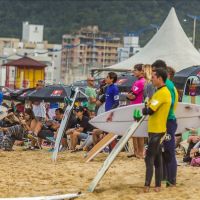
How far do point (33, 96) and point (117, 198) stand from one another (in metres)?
11.3

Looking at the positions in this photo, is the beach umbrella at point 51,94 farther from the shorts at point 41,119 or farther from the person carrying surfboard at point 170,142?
the person carrying surfboard at point 170,142

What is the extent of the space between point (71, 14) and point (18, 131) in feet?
416

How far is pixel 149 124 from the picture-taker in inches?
335

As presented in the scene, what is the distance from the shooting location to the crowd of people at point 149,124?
333 inches

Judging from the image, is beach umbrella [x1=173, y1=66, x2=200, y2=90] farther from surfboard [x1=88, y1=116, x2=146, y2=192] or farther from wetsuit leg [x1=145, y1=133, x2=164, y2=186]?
wetsuit leg [x1=145, y1=133, x2=164, y2=186]

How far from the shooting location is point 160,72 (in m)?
8.51

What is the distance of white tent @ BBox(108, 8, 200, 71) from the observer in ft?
79.8

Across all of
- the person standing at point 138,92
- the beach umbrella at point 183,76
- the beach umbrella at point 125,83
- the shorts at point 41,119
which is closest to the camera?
the person standing at point 138,92

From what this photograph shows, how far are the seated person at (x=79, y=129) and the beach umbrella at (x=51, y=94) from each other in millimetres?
5166

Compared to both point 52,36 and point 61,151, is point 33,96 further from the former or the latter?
point 52,36

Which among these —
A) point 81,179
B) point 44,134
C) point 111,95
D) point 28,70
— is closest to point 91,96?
point 44,134

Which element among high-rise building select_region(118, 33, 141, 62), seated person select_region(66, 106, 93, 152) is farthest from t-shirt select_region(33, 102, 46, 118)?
high-rise building select_region(118, 33, 141, 62)

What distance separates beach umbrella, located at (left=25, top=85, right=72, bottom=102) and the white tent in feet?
17.7

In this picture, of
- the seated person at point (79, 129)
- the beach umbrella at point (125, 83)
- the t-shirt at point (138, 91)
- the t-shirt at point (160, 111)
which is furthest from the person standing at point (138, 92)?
the beach umbrella at point (125, 83)
